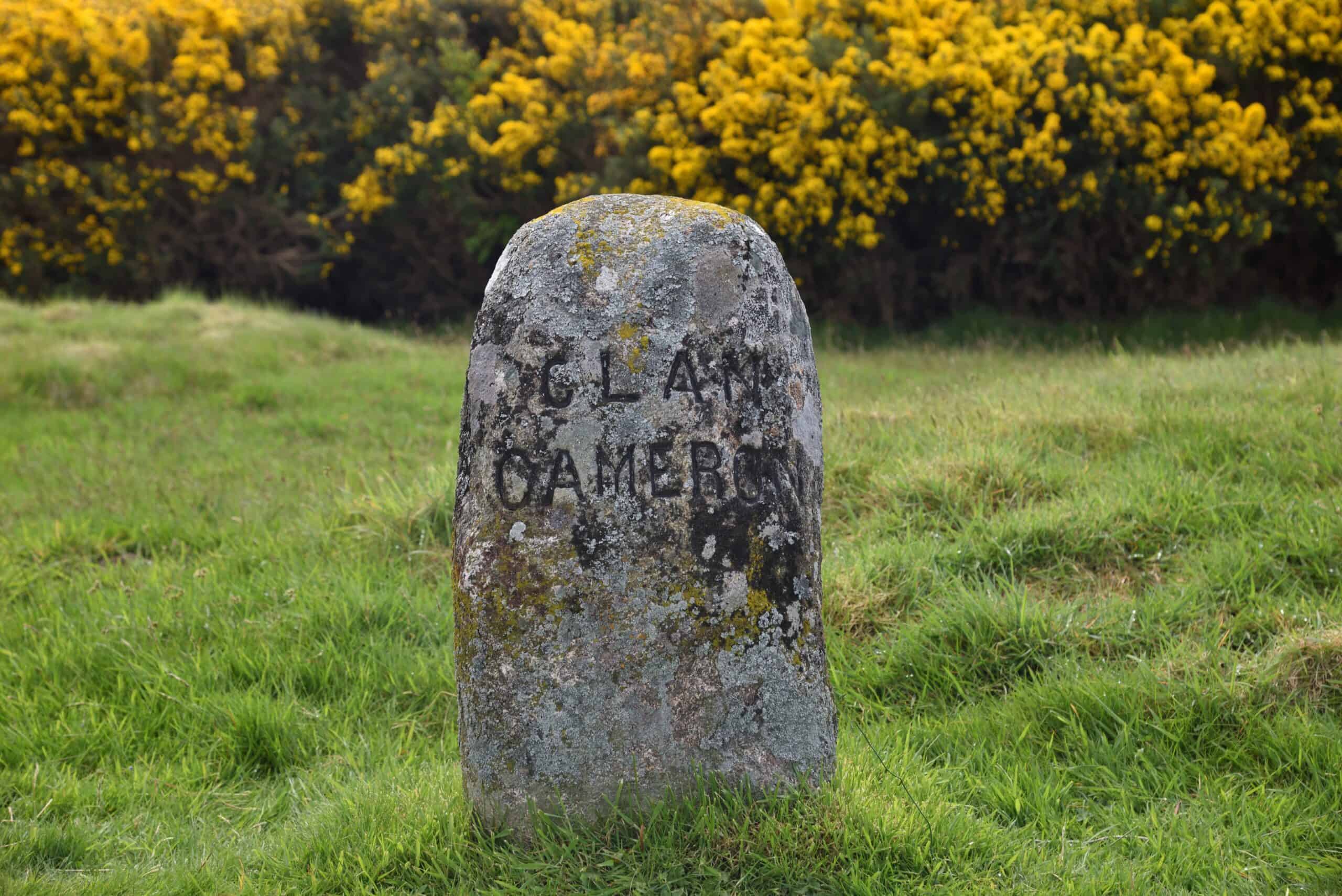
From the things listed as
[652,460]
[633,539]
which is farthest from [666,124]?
[633,539]

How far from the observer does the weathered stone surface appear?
2.88 metres

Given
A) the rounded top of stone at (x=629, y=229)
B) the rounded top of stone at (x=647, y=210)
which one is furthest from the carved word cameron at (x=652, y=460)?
the rounded top of stone at (x=647, y=210)

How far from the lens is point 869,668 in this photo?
4113 millimetres

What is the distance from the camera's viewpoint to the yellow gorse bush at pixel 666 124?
10.3 m

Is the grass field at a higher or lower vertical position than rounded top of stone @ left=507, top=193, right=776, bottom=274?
lower

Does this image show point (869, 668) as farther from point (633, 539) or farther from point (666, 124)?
point (666, 124)

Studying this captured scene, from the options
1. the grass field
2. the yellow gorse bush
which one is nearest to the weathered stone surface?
the grass field

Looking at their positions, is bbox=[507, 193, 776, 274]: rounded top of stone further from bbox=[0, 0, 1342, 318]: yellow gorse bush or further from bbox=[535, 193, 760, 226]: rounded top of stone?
bbox=[0, 0, 1342, 318]: yellow gorse bush

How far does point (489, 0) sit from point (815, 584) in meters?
13.8

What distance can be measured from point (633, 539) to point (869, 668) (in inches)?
62.9

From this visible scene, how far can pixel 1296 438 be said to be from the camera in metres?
5.25

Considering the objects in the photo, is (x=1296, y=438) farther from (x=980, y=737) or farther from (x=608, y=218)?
(x=608, y=218)

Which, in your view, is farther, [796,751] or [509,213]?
[509,213]

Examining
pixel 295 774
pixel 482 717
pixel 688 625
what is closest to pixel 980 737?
pixel 688 625
